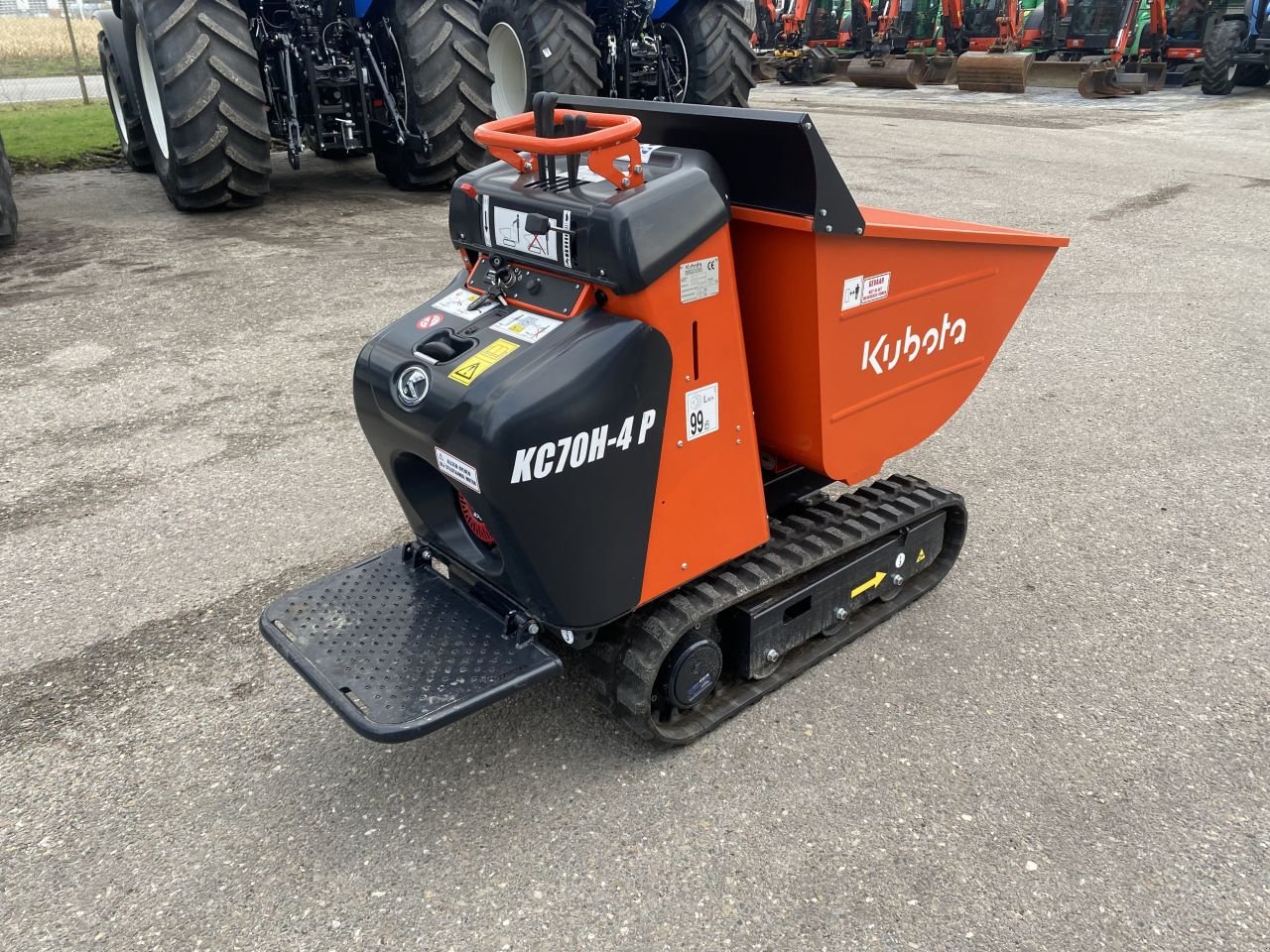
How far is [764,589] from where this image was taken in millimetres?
2709

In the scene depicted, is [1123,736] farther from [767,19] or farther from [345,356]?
[767,19]

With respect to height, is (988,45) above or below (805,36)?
below

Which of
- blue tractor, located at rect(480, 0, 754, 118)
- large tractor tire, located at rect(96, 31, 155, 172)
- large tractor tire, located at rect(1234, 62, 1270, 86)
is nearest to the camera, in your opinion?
large tractor tire, located at rect(96, 31, 155, 172)

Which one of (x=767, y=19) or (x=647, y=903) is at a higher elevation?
(x=767, y=19)

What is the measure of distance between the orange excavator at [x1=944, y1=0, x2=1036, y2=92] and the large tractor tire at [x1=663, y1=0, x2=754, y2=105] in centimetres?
1018

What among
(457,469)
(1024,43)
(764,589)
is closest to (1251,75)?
(1024,43)

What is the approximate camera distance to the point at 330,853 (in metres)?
2.32

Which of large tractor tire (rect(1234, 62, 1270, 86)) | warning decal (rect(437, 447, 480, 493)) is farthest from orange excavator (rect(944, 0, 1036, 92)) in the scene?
warning decal (rect(437, 447, 480, 493))

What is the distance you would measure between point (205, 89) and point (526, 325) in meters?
6.07

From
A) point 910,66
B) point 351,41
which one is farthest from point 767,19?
point 351,41

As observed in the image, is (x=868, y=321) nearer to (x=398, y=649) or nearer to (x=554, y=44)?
(x=398, y=649)

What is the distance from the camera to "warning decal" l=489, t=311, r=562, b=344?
2268 mm

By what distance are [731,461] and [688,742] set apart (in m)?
0.77

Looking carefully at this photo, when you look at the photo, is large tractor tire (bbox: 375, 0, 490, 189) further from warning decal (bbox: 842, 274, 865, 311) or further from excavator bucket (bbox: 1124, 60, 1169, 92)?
excavator bucket (bbox: 1124, 60, 1169, 92)
